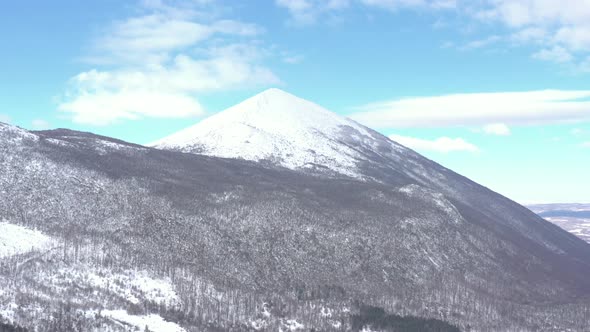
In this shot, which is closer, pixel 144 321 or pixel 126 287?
pixel 144 321

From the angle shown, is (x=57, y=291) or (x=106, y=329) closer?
(x=106, y=329)

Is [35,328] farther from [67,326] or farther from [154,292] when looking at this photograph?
[154,292]

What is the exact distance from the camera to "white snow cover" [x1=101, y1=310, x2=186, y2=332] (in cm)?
16838

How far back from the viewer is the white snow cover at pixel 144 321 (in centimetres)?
16838

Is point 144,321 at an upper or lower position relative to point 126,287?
lower

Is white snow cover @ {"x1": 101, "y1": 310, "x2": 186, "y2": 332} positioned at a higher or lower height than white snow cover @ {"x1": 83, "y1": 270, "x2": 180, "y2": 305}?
lower

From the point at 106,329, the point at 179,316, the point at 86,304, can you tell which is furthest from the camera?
the point at 179,316

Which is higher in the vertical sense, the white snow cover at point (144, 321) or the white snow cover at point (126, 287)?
the white snow cover at point (126, 287)

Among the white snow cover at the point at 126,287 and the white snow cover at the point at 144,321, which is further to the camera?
the white snow cover at the point at 126,287

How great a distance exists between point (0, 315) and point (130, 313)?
3983 cm

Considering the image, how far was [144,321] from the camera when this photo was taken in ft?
570

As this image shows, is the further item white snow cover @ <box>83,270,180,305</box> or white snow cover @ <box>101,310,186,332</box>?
white snow cover @ <box>83,270,180,305</box>

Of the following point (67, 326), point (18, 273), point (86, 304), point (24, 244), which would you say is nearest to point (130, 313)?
point (86, 304)

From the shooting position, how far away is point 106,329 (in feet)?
516
